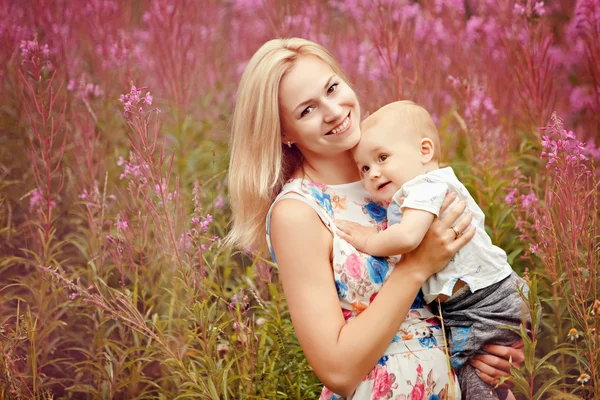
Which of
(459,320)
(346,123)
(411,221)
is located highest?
(346,123)

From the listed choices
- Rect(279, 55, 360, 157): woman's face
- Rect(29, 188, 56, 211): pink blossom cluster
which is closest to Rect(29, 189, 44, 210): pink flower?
Rect(29, 188, 56, 211): pink blossom cluster

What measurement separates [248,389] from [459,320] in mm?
902

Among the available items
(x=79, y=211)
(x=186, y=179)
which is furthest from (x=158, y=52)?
(x=79, y=211)

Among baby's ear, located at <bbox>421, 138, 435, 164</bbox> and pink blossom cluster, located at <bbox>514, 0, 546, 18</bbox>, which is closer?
baby's ear, located at <bbox>421, 138, 435, 164</bbox>

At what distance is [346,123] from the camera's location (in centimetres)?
220

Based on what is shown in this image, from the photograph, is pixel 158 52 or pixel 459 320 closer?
pixel 459 320

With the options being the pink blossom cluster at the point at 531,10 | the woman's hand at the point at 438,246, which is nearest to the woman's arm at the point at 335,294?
the woman's hand at the point at 438,246

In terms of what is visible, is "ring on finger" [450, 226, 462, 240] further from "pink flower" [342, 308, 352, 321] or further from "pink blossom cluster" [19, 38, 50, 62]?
"pink blossom cluster" [19, 38, 50, 62]

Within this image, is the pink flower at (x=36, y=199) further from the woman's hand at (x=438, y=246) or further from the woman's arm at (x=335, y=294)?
the woman's hand at (x=438, y=246)

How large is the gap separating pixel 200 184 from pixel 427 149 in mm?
2016

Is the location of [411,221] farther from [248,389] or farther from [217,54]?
[217,54]

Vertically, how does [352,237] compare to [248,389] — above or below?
above

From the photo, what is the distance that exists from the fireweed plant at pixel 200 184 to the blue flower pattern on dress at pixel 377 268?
1.39ft

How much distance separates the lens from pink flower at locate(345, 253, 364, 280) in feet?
6.95
